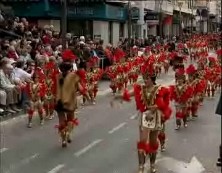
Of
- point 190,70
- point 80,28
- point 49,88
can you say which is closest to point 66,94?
point 49,88

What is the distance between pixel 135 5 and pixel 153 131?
45236 millimetres

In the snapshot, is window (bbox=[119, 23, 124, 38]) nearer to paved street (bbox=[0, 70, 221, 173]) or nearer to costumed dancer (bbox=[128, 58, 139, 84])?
costumed dancer (bbox=[128, 58, 139, 84])

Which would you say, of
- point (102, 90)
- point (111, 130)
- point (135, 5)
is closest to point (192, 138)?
point (111, 130)

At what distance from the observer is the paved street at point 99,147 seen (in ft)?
37.3

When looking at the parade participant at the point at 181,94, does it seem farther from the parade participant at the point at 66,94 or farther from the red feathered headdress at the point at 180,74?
the parade participant at the point at 66,94

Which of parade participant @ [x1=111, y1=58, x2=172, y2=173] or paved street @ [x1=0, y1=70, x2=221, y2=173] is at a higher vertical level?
parade participant @ [x1=111, y1=58, x2=172, y2=173]

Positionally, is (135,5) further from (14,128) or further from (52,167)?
(52,167)

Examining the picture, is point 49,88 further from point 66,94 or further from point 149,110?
point 149,110

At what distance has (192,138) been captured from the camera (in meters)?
14.6

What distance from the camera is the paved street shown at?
11367 millimetres

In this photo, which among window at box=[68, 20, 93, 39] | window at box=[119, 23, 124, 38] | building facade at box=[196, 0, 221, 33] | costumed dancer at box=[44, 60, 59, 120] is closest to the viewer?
costumed dancer at box=[44, 60, 59, 120]

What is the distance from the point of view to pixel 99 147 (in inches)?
525

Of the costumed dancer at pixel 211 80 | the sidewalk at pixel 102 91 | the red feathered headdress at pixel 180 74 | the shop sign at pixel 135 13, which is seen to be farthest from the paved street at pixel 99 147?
the shop sign at pixel 135 13

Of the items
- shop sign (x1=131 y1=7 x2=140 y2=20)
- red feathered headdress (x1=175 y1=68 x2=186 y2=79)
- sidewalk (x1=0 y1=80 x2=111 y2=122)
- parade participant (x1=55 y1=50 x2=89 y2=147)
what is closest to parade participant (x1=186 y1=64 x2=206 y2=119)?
red feathered headdress (x1=175 y1=68 x2=186 y2=79)
